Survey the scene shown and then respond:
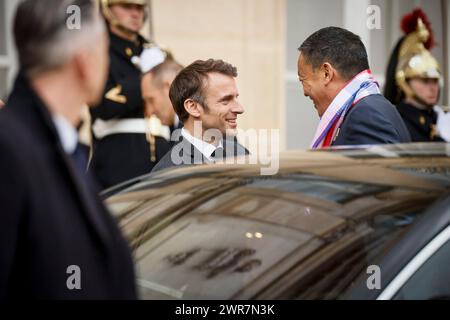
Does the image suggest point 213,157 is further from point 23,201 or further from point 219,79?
point 23,201

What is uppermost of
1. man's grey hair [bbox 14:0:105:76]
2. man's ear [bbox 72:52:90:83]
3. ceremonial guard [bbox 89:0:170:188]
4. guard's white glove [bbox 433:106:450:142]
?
man's grey hair [bbox 14:0:105:76]

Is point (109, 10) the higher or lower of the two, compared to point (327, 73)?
higher

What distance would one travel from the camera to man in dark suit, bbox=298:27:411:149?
199 inches

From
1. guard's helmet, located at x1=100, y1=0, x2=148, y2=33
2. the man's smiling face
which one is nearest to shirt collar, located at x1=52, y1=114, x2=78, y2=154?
the man's smiling face

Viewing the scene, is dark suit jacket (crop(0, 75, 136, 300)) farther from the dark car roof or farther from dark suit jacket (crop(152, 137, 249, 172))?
dark suit jacket (crop(152, 137, 249, 172))

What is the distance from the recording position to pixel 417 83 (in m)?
9.80

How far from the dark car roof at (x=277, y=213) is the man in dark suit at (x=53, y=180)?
678 mm

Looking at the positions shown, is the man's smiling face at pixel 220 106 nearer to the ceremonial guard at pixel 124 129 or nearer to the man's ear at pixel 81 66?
the ceremonial guard at pixel 124 129

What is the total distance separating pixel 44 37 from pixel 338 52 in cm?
311

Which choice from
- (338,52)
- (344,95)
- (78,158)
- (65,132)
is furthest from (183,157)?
(65,132)

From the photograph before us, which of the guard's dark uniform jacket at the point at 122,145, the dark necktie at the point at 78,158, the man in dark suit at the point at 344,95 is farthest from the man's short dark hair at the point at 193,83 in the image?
the dark necktie at the point at 78,158

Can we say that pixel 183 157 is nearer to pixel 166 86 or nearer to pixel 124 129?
pixel 166 86

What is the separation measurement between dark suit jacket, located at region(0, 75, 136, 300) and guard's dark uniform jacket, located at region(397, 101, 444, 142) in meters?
7.12
